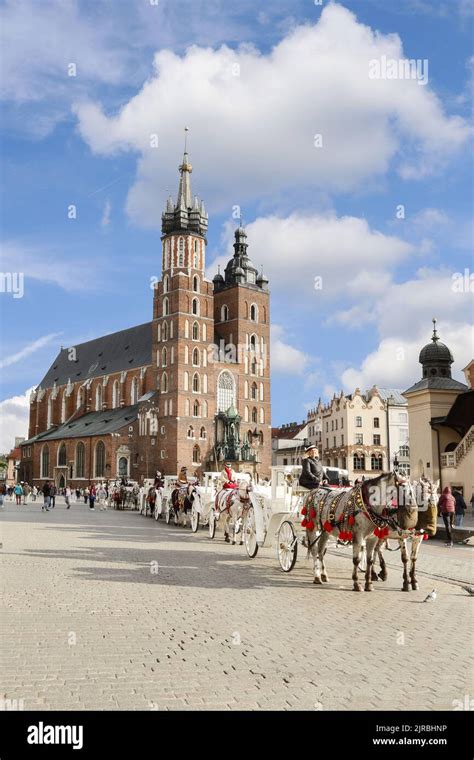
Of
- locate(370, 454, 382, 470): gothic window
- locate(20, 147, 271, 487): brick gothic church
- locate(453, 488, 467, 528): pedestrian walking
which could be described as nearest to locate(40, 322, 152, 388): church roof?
locate(20, 147, 271, 487): brick gothic church

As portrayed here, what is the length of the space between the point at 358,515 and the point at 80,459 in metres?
68.0

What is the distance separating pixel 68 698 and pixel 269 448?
70305mm

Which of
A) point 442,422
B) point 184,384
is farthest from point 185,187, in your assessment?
point 442,422

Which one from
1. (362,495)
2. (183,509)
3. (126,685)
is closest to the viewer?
(126,685)

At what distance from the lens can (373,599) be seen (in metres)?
9.67

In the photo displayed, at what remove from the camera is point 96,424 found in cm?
7856

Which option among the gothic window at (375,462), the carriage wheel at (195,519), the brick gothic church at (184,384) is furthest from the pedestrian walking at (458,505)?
the gothic window at (375,462)

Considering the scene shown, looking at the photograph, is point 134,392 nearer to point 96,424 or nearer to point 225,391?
point 96,424

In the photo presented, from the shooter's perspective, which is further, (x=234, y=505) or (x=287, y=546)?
(x=234, y=505)

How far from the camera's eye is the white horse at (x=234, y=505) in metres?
16.3

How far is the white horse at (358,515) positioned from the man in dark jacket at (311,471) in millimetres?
572

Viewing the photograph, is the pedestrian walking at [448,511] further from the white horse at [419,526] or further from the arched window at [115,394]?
the arched window at [115,394]

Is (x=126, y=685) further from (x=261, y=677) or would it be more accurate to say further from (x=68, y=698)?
(x=261, y=677)

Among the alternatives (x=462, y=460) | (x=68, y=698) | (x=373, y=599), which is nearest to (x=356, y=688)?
(x=68, y=698)
